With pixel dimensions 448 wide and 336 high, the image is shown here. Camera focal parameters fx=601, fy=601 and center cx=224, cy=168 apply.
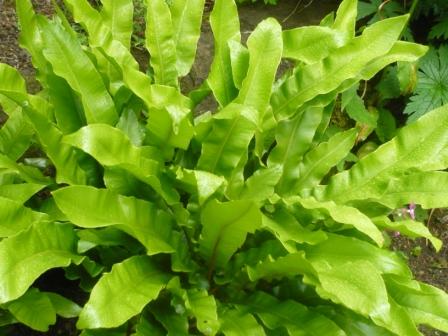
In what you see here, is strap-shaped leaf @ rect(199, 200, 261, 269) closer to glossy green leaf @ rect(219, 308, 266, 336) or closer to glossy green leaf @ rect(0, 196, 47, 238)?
glossy green leaf @ rect(219, 308, 266, 336)

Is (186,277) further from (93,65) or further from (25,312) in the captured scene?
(93,65)

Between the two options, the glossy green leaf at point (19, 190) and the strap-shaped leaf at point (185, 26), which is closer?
the glossy green leaf at point (19, 190)

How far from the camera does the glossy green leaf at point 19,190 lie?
2021mm

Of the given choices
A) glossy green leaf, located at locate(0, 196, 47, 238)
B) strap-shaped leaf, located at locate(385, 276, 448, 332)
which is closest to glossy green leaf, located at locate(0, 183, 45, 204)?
glossy green leaf, located at locate(0, 196, 47, 238)

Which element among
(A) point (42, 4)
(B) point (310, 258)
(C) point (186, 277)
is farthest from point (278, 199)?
(A) point (42, 4)

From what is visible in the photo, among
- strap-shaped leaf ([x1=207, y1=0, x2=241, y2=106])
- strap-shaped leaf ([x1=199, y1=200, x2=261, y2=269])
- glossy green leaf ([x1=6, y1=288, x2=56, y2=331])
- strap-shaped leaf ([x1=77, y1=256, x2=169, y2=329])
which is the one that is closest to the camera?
strap-shaped leaf ([x1=77, y1=256, x2=169, y2=329])

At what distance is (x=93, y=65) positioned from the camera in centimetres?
204

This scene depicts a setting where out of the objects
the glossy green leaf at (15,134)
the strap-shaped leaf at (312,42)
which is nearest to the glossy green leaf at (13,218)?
the glossy green leaf at (15,134)

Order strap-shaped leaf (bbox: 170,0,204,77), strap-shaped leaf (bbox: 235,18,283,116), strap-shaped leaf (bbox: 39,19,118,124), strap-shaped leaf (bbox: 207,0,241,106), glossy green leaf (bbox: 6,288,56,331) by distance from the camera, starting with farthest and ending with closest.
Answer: strap-shaped leaf (bbox: 170,0,204,77), strap-shaped leaf (bbox: 207,0,241,106), strap-shaped leaf (bbox: 235,18,283,116), strap-shaped leaf (bbox: 39,19,118,124), glossy green leaf (bbox: 6,288,56,331)

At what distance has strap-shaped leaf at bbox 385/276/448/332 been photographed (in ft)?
6.53

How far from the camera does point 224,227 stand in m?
1.89

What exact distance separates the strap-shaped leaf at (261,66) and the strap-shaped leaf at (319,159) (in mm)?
299

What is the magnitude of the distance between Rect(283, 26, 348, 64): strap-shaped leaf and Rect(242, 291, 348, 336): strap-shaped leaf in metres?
0.87

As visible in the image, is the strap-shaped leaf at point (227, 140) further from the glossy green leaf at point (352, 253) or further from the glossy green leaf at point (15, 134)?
the glossy green leaf at point (15, 134)
